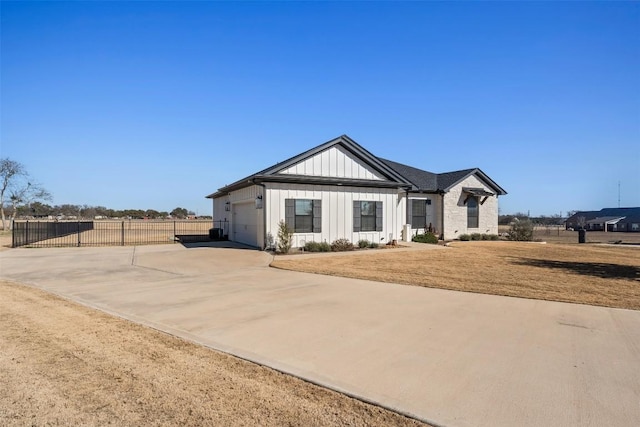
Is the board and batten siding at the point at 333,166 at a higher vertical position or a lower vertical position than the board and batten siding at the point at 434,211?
higher

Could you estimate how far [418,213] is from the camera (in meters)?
24.6

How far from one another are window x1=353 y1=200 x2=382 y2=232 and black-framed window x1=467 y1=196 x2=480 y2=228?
8.86 meters

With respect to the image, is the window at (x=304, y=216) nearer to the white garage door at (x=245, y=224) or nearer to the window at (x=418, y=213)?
the white garage door at (x=245, y=224)

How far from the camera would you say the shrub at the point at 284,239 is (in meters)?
17.1

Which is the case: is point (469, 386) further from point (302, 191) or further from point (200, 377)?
point (302, 191)

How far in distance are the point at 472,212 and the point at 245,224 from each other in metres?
15.9

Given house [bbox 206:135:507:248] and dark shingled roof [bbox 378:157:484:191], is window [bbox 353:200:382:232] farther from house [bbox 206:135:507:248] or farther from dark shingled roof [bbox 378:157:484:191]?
dark shingled roof [bbox 378:157:484:191]

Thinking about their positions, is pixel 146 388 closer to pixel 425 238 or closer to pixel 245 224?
pixel 245 224

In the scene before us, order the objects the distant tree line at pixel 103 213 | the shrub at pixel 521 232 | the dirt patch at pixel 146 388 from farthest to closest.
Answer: the distant tree line at pixel 103 213, the shrub at pixel 521 232, the dirt patch at pixel 146 388

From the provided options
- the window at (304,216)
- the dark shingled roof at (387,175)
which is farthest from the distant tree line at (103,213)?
the window at (304,216)

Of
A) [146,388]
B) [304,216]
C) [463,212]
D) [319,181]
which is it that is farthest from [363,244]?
[146,388]

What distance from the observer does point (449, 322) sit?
6.07 m

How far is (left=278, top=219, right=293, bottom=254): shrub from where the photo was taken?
1709 centimetres

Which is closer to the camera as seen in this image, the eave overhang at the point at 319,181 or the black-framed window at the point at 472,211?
the eave overhang at the point at 319,181
